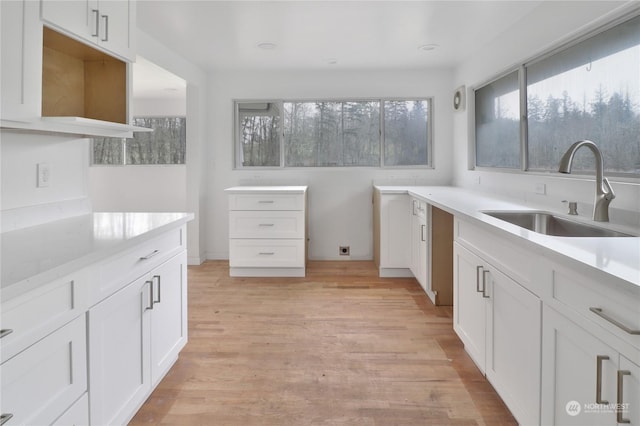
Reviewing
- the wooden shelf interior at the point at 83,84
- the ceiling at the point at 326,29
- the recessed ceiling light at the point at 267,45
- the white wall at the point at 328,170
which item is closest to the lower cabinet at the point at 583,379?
the wooden shelf interior at the point at 83,84

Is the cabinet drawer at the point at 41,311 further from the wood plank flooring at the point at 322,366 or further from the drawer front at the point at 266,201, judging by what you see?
the drawer front at the point at 266,201

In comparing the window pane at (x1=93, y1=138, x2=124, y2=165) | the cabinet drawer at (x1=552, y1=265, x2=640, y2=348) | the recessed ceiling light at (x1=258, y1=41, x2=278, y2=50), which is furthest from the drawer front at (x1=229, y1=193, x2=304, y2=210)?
the window pane at (x1=93, y1=138, x2=124, y2=165)

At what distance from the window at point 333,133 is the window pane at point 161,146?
2.16m

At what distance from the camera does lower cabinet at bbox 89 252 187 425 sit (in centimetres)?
133

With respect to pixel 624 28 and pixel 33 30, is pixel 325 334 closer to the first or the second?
pixel 33 30

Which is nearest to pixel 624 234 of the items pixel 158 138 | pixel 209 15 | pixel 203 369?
pixel 203 369

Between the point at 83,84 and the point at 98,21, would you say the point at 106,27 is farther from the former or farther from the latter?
Answer: the point at 83,84

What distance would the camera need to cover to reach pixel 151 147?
21.2ft

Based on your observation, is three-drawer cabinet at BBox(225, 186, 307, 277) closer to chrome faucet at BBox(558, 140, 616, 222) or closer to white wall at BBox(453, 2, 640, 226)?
white wall at BBox(453, 2, 640, 226)

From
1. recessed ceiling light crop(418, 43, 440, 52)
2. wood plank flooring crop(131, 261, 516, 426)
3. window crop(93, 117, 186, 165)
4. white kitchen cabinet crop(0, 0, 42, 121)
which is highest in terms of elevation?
recessed ceiling light crop(418, 43, 440, 52)

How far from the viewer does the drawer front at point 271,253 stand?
404cm

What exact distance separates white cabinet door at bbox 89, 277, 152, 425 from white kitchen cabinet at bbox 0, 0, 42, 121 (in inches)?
28.4

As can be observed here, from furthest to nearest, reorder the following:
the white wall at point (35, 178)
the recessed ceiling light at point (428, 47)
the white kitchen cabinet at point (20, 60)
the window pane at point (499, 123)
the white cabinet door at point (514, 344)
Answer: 1. the recessed ceiling light at point (428, 47)
2. the window pane at point (499, 123)
3. the white wall at point (35, 178)
4. the white cabinet door at point (514, 344)
5. the white kitchen cabinet at point (20, 60)

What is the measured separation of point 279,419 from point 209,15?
276 cm
